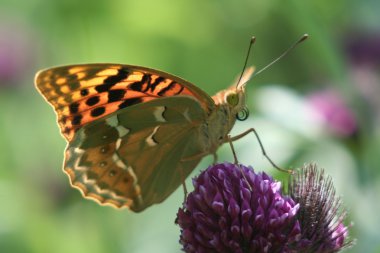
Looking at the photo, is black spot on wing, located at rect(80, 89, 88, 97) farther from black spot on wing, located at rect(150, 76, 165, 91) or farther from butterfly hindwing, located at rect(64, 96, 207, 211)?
black spot on wing, located at rect(150, 76, 165, 91)

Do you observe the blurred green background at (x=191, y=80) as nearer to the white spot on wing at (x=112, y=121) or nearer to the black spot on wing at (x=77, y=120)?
the white spot on wing at (x=112, y=121)

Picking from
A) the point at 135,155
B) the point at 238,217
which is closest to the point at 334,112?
the point at 135,155

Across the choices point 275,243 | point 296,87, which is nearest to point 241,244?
point 275,243

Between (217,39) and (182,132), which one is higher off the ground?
(217,39)

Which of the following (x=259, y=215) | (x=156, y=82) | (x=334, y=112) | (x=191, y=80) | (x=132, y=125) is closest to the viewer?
(x=259, y=215)

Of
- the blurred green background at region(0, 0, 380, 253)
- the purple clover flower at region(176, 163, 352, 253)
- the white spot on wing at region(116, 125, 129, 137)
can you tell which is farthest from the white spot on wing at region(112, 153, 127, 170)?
the blurred green background at region(0, 0, 380, 253)

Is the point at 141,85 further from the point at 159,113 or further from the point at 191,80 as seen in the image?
the point at 191,80

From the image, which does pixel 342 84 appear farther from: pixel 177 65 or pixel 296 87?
pixel 177 65
